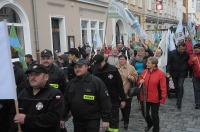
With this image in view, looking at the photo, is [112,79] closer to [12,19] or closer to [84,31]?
[12,19]

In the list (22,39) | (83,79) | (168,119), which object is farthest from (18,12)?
(83,79)

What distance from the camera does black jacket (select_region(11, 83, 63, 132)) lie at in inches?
119

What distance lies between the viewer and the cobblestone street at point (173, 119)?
6.23m

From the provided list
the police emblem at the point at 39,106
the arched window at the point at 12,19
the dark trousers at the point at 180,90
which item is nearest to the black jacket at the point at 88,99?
the police emblem at the point at 39,106

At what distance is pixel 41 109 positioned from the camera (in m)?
3.10

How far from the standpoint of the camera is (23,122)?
117 inches

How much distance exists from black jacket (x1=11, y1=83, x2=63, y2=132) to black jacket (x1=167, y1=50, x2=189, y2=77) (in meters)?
5.19

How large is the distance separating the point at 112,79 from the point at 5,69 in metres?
2.74

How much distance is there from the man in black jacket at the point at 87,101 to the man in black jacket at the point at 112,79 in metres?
1.18

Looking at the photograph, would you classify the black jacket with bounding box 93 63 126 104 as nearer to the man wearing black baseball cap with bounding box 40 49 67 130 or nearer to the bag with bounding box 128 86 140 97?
the bag with bounding box 128 86 140 97

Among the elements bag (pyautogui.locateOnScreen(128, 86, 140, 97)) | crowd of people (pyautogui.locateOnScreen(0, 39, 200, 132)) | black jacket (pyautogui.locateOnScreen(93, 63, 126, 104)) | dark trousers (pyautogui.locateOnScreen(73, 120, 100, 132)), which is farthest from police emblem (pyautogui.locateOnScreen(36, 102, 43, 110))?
bag (pyautogui.locateOnScreen(128, 86, 140, 97))

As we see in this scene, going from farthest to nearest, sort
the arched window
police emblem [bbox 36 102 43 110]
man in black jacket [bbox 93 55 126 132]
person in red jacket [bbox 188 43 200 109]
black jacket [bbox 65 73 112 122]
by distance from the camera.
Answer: the arched window, person in red jacket [bbox 188 43 200 109], man in black jacket [bbox 93 55 126 132], black jacket [bbox 65 73 112 122], police emblem [bbox 36 102 43 110]

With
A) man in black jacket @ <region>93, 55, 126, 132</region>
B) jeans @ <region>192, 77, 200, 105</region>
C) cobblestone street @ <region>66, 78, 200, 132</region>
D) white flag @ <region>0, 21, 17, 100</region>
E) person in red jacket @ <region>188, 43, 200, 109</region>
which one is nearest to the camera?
white flag @ <region>0, 21, 17, 100</region>

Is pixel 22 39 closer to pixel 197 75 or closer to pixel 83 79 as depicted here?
pixel 197 75
